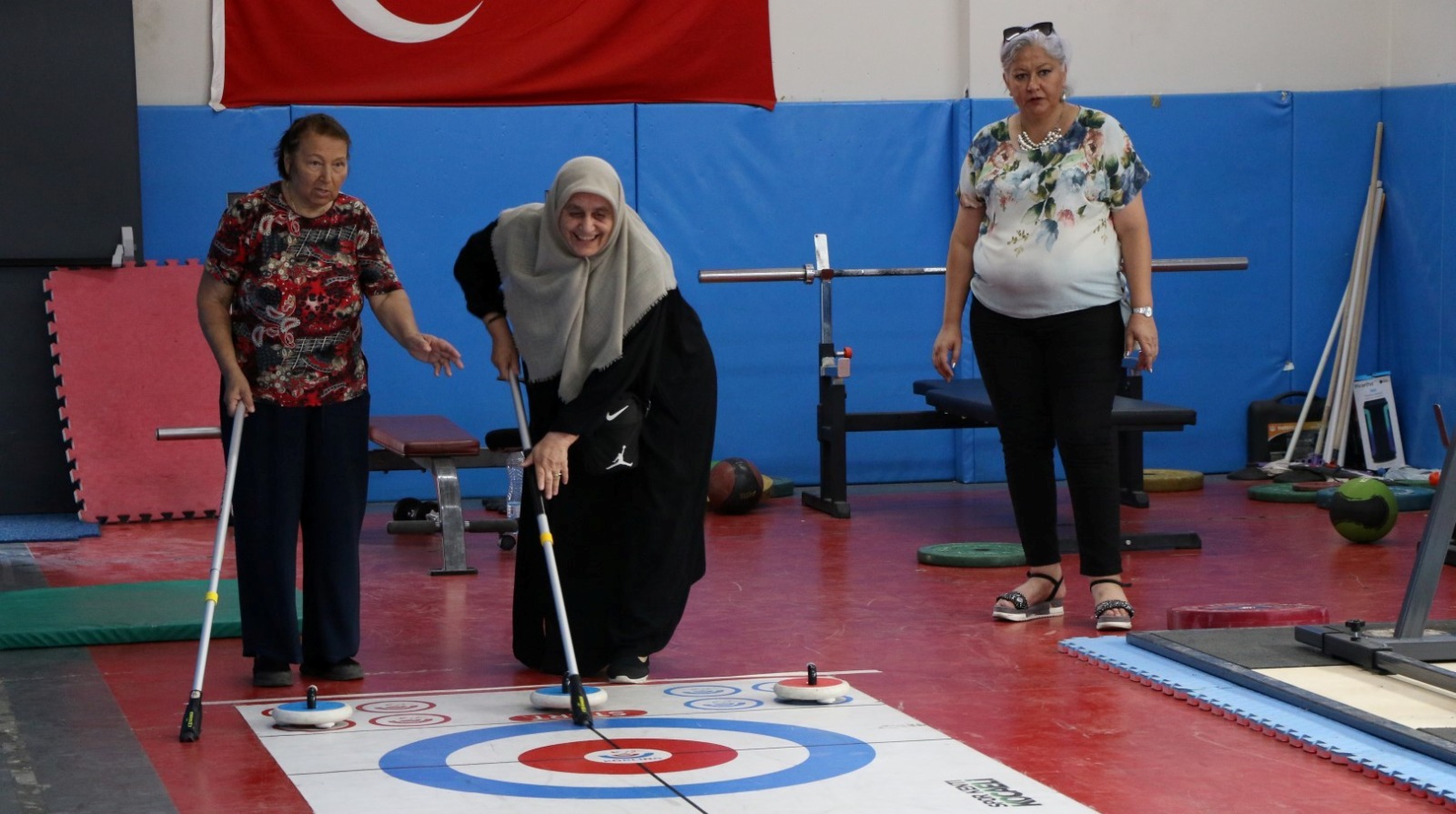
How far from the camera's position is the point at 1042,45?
4.27 meters

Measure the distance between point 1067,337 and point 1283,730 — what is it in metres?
1.28

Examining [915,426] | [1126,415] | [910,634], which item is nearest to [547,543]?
[910,634]

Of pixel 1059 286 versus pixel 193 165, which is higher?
pixel 193 165

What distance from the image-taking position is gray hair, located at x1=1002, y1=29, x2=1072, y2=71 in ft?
14.0

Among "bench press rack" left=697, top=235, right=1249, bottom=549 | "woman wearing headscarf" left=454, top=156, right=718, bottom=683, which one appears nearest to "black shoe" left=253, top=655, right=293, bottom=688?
"woman wearing headscarf" left=454, top=156, right=718, bottom=683

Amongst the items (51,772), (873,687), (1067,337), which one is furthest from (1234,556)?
(51,772)

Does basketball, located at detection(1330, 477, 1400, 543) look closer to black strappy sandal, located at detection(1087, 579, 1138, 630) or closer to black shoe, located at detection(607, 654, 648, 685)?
black strappy sandal, located at detection(1087, 579, 1138, 630)

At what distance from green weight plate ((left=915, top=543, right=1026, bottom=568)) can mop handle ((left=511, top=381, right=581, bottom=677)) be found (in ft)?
6.62

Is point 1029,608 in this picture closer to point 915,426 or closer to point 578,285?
point 578,285

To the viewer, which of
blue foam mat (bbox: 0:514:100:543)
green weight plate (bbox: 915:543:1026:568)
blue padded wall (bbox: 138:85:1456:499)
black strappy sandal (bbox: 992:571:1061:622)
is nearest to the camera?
black strappy sandal (bbox: 992:571:1061:622)

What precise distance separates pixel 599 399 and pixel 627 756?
87 centimetres

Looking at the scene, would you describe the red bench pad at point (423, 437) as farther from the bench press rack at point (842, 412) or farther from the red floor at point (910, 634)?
the bench press rack at point (842, 412)

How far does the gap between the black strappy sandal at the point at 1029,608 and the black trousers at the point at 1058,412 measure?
9 centimetres

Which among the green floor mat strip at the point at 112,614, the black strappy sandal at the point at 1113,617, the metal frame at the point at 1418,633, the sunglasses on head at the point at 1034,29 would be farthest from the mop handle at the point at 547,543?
the metal frame at the point at 1418,633
